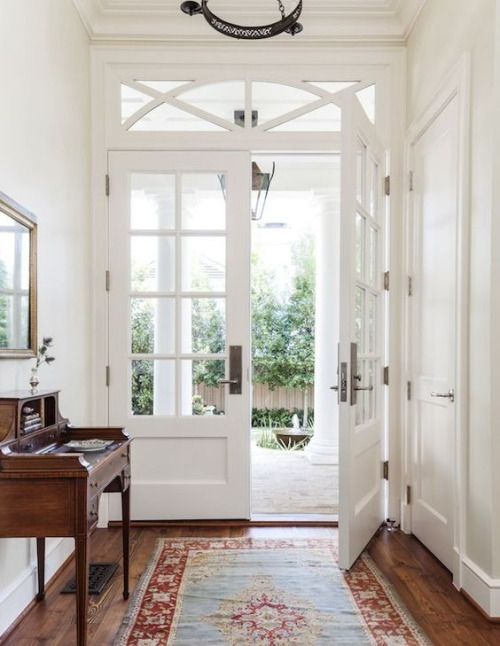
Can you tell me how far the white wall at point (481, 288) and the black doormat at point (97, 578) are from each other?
5.33 feet

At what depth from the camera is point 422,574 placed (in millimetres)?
2779

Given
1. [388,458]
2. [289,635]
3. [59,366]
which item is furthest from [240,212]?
[289,635]

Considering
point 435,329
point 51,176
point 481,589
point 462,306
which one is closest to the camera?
point 481,589

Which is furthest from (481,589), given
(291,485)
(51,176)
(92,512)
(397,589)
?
(51,176)

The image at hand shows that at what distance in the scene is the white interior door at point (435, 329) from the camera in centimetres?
281

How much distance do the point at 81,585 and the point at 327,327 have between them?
390 centimetres

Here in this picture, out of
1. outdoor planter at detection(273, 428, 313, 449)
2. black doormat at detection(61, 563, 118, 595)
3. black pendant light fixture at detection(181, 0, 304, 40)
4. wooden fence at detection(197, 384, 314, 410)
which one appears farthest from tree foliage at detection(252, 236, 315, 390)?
black pendant light fixture at detection(181, 0, 304, 40)

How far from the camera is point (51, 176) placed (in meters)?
2.79

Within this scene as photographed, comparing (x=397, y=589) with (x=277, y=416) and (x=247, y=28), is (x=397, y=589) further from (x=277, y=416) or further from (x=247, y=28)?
(x=277, y=416)

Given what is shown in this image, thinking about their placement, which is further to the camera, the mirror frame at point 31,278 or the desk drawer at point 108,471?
the mirror frame at point 31,278

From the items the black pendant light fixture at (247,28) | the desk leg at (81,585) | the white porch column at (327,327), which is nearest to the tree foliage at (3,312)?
the desk leg at (81,585)

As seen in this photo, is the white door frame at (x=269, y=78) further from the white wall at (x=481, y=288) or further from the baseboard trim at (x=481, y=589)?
the baseboard trim at (x=481, y=589)

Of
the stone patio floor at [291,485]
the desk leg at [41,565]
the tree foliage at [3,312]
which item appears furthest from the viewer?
the stone patio floor at [291,485]

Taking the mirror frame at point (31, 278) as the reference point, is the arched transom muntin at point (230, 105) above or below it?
above
